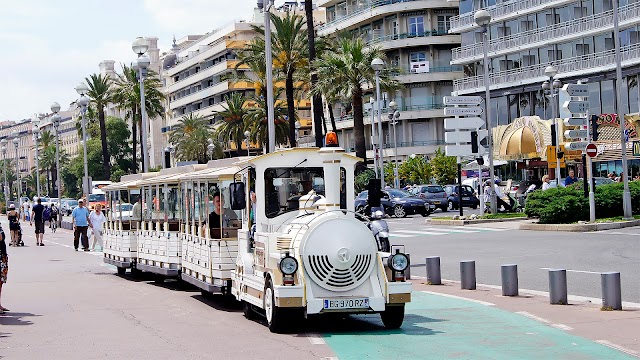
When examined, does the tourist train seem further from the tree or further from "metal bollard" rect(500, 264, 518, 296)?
the tree

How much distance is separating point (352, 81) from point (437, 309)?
1722 inches

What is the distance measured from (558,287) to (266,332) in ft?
15.7

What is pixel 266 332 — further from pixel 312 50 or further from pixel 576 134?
pixel 312 50

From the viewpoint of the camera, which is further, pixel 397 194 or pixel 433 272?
pixel 397 194

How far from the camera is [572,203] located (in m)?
35.3

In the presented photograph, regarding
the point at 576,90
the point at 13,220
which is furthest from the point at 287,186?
the point at 13,220

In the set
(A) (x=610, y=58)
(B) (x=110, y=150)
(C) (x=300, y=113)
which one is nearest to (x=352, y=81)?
(A) (x=610, y=58)

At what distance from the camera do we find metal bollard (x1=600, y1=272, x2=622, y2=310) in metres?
15.1

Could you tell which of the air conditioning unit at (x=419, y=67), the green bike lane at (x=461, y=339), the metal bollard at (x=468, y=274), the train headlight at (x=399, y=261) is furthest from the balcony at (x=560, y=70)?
the train headlight at (x=399, y=261)

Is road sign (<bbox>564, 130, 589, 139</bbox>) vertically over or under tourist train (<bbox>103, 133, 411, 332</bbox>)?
over

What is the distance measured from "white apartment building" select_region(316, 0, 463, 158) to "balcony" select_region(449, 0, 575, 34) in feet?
18.3

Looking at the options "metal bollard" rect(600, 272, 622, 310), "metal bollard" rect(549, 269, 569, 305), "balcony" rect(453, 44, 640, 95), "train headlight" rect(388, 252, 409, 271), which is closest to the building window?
"balcony" rect(453, 44, 640, 95)

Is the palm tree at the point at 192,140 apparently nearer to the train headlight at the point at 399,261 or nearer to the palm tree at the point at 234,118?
the palm tree at the point at 234,118

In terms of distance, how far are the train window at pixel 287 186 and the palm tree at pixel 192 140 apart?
95553 mm
